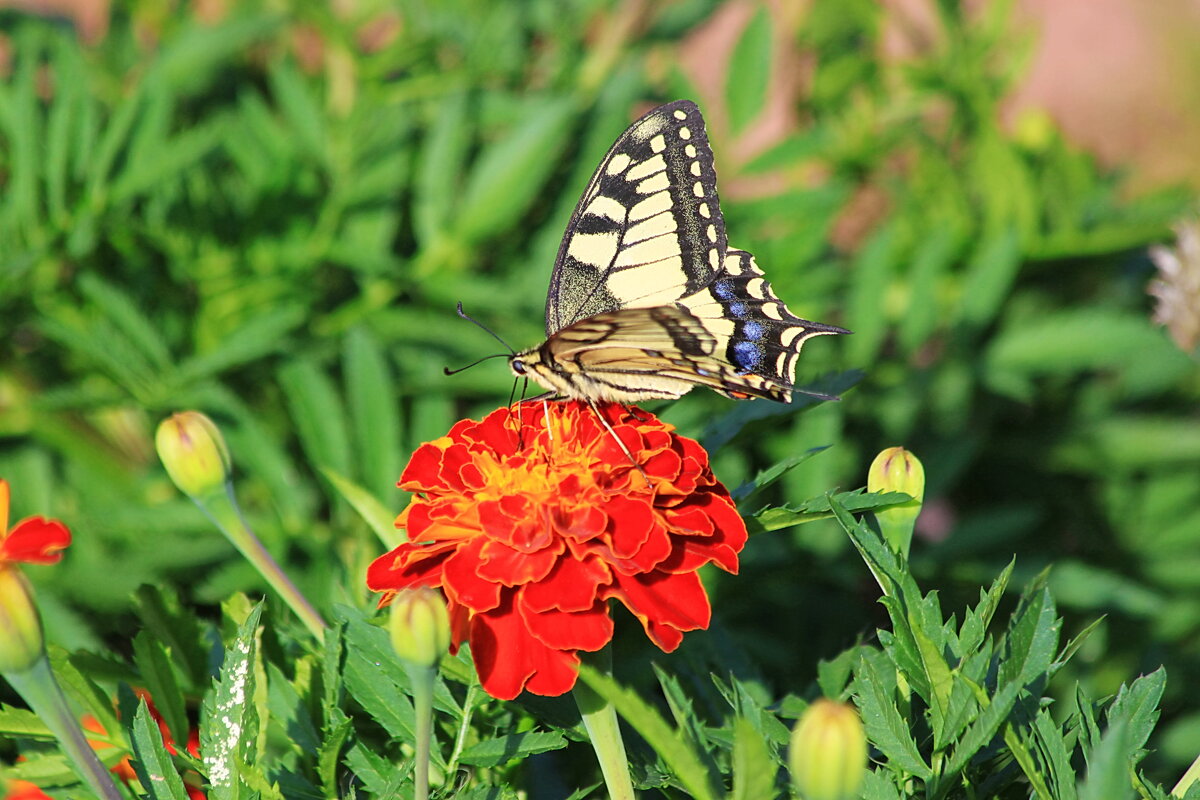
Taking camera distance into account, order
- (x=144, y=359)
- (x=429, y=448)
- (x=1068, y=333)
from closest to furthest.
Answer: (x=429, y=448) < (x=144, y=359) < (x=1068, y=333)

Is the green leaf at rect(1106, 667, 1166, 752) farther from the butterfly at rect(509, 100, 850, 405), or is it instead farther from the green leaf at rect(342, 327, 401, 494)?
the green leaf at rect(342, 327, 401, 494)

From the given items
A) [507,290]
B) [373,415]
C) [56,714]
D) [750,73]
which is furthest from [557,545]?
[750,73]

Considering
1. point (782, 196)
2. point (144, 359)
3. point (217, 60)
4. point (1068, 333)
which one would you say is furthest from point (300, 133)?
point (1068, 333)

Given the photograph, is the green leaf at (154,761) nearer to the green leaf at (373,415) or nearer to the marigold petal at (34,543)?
the marigold petal at (34,543)

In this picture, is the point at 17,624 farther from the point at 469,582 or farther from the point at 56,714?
the point at 469,582

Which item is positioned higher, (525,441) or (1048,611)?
(525,441)

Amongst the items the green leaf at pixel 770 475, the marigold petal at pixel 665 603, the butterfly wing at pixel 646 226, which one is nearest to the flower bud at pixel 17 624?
the marigold petal at pixel 665 603

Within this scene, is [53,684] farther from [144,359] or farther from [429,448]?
[144,359]
